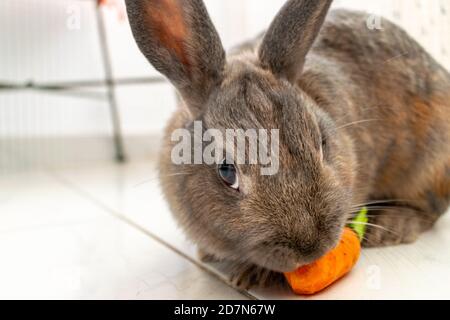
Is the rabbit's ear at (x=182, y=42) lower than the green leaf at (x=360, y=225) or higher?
higher

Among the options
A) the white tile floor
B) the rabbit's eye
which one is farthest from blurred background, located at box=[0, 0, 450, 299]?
the rabbit's eye

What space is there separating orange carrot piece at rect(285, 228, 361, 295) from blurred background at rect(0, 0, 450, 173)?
244cm

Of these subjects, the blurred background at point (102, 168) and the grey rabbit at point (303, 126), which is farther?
the blurred background at point (102, 168)

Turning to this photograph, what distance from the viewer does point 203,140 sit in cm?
122

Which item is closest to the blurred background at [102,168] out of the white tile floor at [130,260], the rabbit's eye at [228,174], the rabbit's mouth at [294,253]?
the white tile floor at [130,260]

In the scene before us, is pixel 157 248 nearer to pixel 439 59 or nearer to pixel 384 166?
pixel 384 166

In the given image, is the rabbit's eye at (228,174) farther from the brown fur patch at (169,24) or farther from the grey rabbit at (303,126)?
the brown fur patch at (169,24)

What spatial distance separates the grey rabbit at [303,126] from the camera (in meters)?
1.06

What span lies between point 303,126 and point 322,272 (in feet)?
1.08

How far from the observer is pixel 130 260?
4.81 feet

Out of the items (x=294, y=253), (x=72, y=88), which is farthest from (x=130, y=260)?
(x=72, y=88)

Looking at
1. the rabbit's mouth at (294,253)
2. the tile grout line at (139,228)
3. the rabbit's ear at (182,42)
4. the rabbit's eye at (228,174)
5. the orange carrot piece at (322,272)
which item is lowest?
the tile grout line at (139,228)
